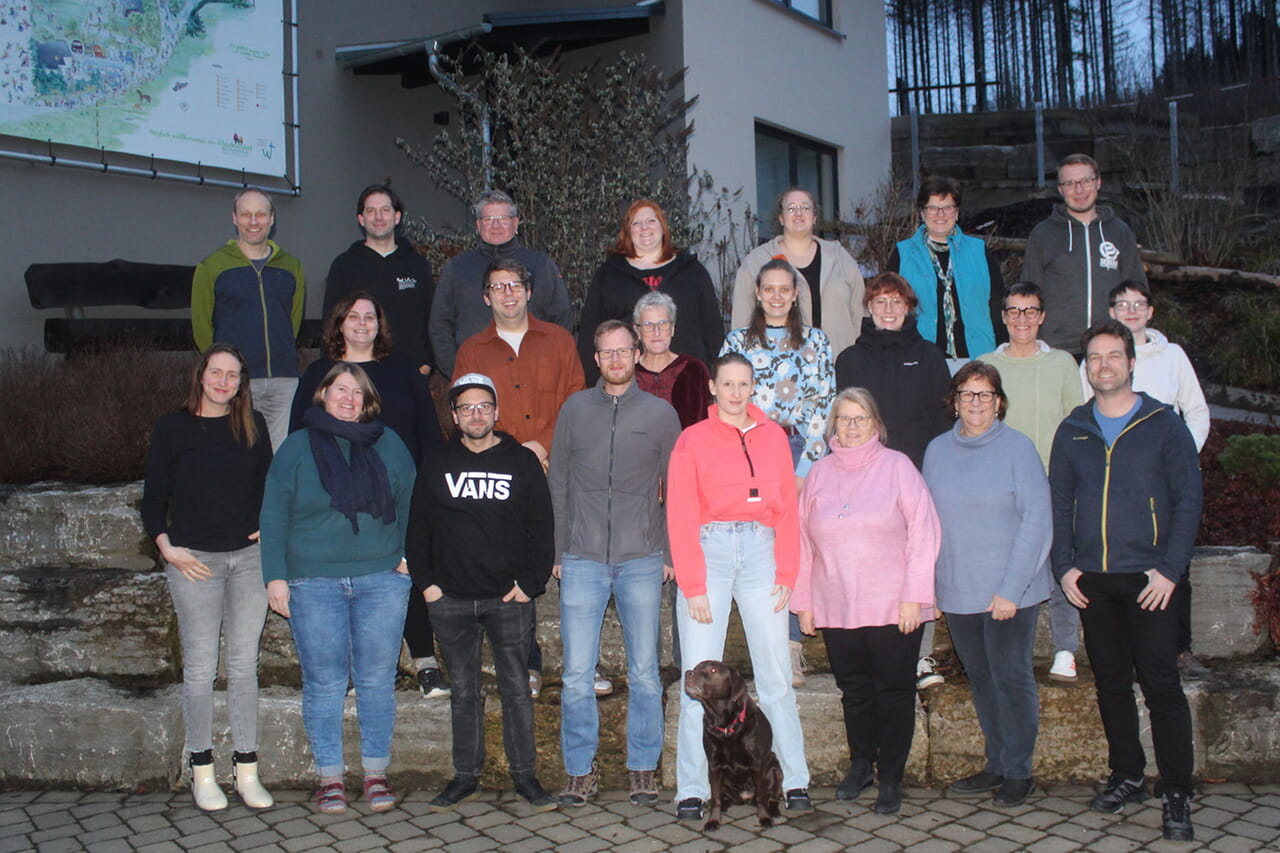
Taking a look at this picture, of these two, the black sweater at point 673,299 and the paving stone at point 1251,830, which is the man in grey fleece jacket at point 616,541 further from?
the paving stone at point 1251,830

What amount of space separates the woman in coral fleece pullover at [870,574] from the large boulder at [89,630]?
3455mm

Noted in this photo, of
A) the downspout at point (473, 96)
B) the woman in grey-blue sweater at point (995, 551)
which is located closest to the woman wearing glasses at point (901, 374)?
the woman in grey-blue sweater at point (995, 551)

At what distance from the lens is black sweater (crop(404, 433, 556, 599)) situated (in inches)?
187

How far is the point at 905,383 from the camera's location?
5090 millimetres

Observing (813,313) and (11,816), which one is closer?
(11,816)

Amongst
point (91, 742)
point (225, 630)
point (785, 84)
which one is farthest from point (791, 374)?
point (785, 84)

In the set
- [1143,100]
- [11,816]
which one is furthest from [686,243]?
[1143,100]

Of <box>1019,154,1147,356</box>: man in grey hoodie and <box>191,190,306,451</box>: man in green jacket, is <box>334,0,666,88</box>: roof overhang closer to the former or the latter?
<box>191,190,306,451</box>: man in green jacket

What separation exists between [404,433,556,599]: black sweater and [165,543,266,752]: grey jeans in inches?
30.3

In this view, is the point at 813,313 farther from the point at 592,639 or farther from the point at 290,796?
the point at 290,796

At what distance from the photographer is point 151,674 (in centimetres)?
592

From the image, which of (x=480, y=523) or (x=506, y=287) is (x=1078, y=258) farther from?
(x=480, y=523)

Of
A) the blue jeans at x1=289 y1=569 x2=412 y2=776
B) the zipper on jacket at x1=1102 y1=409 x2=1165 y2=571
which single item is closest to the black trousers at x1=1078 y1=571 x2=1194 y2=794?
the zipper on jacket at x1=1102 y1=409 x2=1165 y2=571

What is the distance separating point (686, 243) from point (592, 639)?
607 centimetres
